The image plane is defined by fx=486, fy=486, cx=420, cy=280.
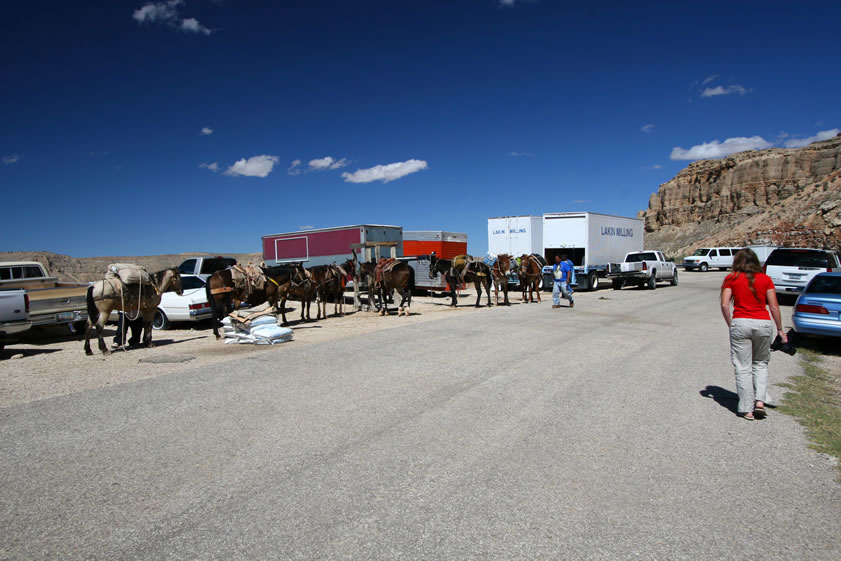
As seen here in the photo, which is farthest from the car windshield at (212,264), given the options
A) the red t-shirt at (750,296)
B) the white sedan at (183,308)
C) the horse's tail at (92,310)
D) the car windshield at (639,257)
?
the car windshield at (639,257)

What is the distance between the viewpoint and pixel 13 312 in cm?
932

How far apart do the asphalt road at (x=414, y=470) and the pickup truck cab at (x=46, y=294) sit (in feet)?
20.3

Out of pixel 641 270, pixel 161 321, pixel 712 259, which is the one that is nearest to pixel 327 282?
pixel 161 321

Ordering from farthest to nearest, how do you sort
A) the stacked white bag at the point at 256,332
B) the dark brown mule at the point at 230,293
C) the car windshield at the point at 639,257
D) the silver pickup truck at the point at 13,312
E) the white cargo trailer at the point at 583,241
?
the car windshield at the point at 639,257, the white cargo trailer at the point at 583,241, the dark brown mule at the point at 230,293, the stacked white bag at the point at 256,332, the silver pickup truck at the point at 13,312

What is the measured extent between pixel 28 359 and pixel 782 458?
1223 centimetres

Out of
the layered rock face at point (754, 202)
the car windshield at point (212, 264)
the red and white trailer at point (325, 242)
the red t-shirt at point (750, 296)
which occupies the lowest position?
the red t-shirt at point (750, 296)

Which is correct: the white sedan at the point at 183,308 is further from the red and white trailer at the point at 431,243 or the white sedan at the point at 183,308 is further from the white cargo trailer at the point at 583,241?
the white cargo trailer at the point at 583,241

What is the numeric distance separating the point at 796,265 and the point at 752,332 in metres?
15.6

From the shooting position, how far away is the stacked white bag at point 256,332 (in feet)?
34.9

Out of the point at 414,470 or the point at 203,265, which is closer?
the point at 414,470

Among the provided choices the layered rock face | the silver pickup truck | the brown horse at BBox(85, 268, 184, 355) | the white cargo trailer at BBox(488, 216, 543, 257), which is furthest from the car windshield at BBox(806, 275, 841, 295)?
the layered rock face

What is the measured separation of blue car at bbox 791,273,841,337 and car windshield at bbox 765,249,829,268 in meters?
8.41

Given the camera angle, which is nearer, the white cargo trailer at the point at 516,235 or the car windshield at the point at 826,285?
the car windshield at the point at 826,285

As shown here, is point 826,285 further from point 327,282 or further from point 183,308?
point 183,308
